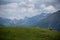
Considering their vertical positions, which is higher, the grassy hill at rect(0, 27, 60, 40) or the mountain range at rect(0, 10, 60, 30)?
the mountain range at rect(0, 10, 60, 30)

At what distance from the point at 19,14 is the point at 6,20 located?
251 millimetres

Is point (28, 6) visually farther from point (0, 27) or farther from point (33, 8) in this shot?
point (0, 27)

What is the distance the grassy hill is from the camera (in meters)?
2.56

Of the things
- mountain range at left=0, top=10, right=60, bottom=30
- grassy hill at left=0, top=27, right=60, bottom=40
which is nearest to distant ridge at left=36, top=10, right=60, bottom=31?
mountain range at left=0, top=10, right=60, bottom=30

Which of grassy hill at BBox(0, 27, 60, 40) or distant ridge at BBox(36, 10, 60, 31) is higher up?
distant ridge at BBox(36, 10, 60, 31)

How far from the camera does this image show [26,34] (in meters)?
2.57

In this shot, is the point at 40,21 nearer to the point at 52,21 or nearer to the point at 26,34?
the point at 52,21

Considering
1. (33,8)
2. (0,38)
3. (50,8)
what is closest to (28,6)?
(33,8)

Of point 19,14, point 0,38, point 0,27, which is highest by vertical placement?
point 19,14

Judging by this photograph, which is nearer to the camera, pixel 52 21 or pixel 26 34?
pixel 26 34

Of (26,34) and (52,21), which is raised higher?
(52,21)

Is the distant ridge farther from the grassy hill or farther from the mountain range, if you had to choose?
the grassy hill

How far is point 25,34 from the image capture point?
8.44ft

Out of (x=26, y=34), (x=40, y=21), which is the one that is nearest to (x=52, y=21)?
(x=40, y=21)
